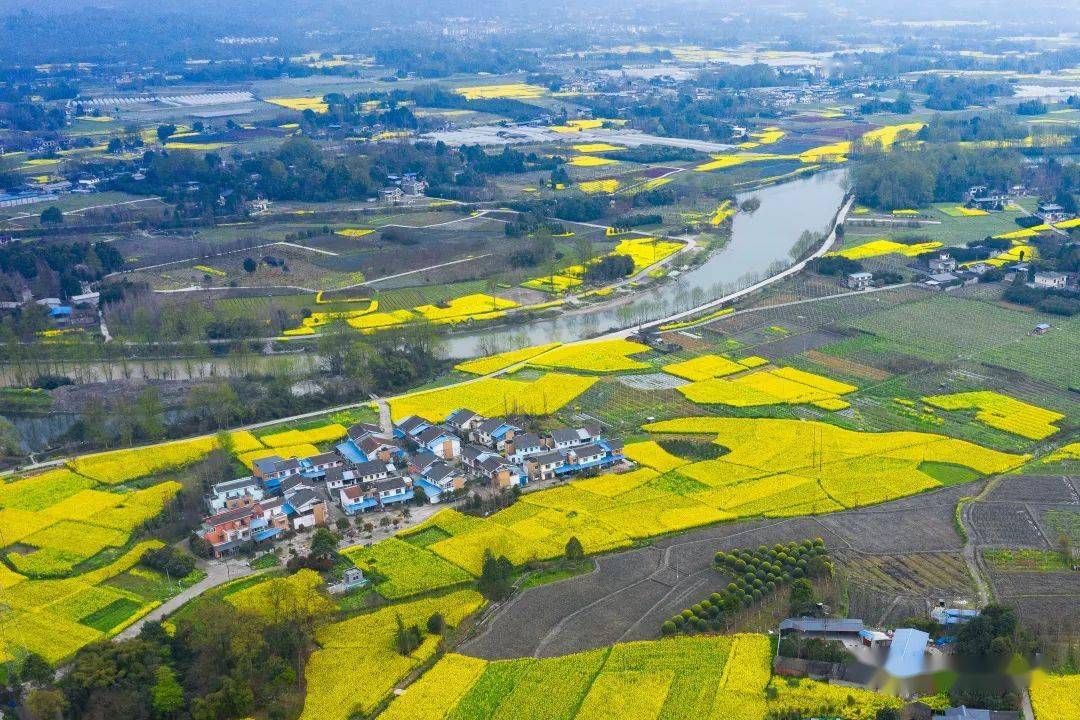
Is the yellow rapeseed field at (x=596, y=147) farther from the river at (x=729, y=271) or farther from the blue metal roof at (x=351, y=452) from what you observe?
the blue metal roof at (x=351, y=452)

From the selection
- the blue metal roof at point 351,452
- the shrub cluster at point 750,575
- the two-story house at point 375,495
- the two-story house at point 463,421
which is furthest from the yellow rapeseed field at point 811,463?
the blue metal roof at point 351,452

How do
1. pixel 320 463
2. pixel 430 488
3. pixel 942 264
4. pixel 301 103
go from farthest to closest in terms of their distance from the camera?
pixel 301 103 → pixel 942 264 → pixel 320 463 → pixel 430 488

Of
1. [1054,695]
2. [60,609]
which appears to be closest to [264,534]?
[60,609]

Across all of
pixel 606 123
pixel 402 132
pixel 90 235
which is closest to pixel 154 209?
pixel 90 235

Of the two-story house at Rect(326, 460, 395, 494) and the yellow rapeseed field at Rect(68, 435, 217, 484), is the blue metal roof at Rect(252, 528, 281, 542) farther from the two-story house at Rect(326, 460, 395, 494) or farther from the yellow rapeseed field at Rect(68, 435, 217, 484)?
the yellow rapeseed field at Rect(68, 435, 217, 484)

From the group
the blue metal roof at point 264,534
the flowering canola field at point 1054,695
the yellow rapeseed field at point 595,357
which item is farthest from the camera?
the yellow rapeseed field at point 595,357

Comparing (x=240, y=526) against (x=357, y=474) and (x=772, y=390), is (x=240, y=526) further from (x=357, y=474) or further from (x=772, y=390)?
(x=772, y=390)
